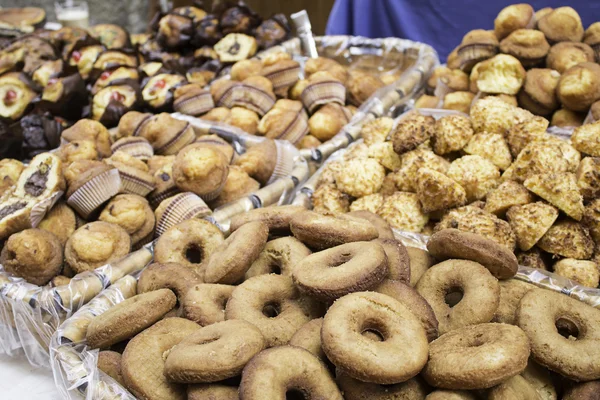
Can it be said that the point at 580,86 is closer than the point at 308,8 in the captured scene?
Yes

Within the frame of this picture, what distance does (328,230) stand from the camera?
177cm

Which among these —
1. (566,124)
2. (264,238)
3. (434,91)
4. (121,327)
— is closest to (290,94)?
(434,91)

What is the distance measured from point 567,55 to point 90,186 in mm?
2686

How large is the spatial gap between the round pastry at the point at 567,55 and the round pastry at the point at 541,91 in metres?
0.07

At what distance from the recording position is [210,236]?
2.15 metres

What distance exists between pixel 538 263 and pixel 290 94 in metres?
2.31

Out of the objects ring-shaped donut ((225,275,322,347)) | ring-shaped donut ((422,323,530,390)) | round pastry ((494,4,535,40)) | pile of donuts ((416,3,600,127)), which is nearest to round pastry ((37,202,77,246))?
ring-shaped donut ((225,275,322,347))

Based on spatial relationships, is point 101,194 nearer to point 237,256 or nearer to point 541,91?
point 237,256

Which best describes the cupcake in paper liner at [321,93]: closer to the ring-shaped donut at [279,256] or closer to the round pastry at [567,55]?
the round pastry at [567,55]

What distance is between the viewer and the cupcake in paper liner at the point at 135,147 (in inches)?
111

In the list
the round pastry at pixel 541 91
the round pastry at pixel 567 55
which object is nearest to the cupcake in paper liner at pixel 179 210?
the round pastry at pixel 541 91

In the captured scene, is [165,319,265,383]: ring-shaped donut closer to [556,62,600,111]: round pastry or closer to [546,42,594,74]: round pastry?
[556,62,600,111]: round pastry

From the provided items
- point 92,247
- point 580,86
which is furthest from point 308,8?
point 92,247

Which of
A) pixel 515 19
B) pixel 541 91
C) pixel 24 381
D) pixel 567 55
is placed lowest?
pixel 24 381
